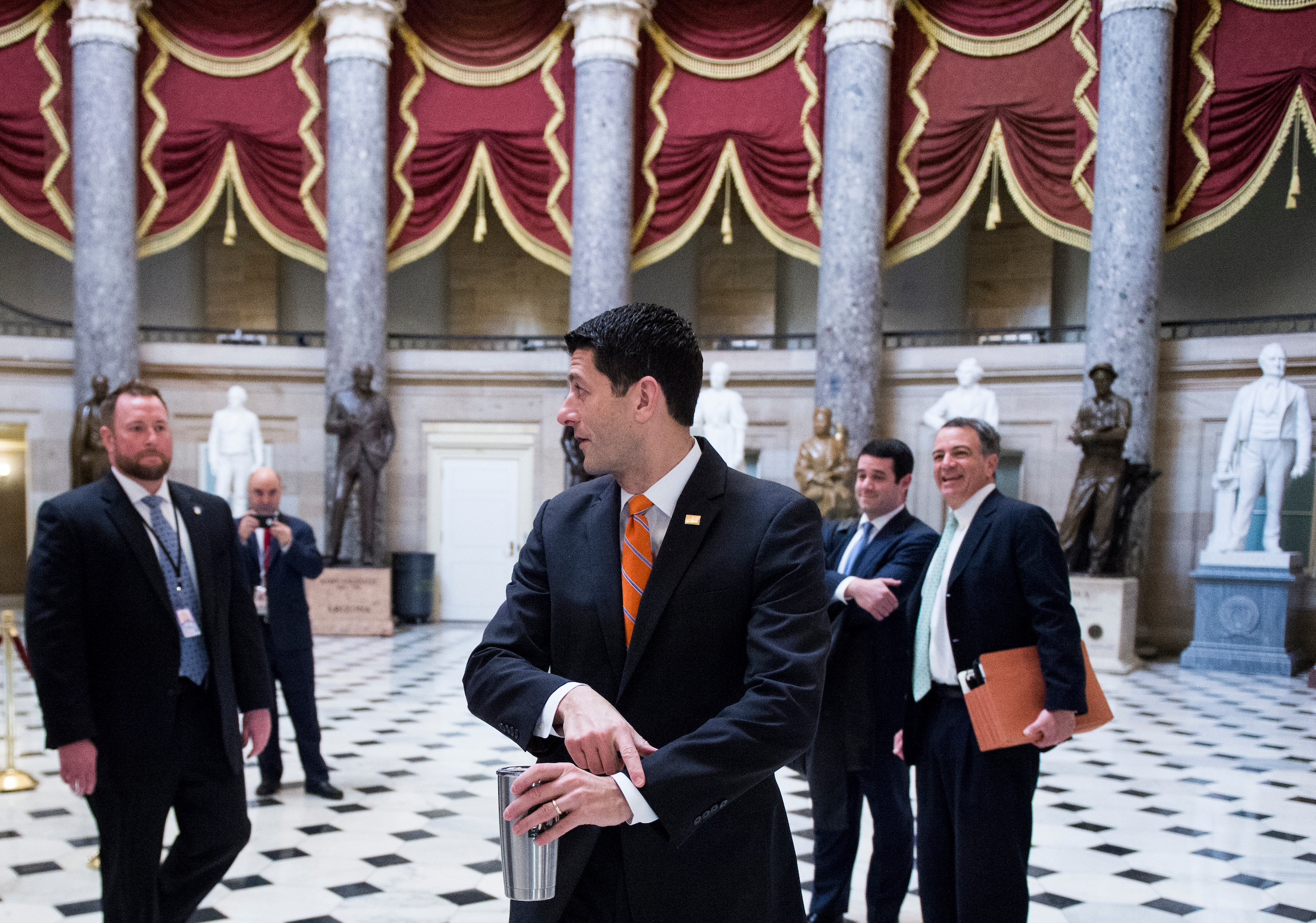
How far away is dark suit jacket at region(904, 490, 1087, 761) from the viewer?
316cm

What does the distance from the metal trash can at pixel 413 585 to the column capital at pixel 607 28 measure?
6.76 m

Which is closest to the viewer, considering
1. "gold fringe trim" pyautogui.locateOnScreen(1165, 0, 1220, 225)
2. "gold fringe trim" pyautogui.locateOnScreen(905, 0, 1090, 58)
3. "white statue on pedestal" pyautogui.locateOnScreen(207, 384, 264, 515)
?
"gold fringe trim" pyautogui.locateOnScreen(1165, 0, 1220, 225)

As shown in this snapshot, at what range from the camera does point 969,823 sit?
10.4ft

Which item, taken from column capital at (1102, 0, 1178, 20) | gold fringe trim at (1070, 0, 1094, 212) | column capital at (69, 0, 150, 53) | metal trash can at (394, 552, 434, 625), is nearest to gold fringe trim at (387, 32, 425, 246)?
column capital at (69, 0, 150, 53)

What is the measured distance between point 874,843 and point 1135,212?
10777mm

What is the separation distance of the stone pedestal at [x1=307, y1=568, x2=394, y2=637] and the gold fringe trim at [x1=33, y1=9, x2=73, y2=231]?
19.1 ft

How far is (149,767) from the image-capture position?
3.15 metres

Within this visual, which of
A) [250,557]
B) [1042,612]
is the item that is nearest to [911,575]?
[1042,612]

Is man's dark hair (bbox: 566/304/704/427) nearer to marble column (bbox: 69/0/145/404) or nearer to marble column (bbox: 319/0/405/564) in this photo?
marble column (bbox: 319/0/405/564)

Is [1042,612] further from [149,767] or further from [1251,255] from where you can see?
[1251,255]

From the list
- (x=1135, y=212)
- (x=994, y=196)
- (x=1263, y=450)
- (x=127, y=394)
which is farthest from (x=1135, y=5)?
(x=127, y=394)

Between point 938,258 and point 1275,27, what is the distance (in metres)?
5.50

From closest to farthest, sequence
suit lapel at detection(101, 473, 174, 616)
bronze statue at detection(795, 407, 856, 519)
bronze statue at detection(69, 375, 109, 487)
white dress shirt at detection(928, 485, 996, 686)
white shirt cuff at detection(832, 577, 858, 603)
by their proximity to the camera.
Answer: suit lapel at detection(101, 473, 174, 616) < white dress shirt at detection(928, 485, 996, 686) < white shirt cuff at detection(832, 577, 858, 603) < bronze statue at detection(795, 407, 856, 519) < bronze statue at detection(69, 375, 109, 487)

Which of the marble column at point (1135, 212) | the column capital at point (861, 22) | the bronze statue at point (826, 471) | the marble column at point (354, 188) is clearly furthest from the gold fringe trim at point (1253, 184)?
the marble column at point (354, 188)
